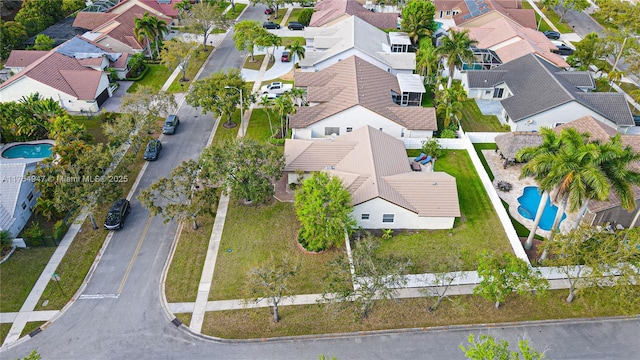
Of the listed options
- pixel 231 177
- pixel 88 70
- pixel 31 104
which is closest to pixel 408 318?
pixel 231 177

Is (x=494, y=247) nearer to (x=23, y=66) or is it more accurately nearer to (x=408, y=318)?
(x=408, y=318)

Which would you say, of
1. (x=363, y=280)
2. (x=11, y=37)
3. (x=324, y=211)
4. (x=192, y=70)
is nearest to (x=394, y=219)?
(x=324, y=211)

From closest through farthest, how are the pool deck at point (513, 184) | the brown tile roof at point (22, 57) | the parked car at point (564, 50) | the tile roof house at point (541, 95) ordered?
1. the pool deck at point (513, 184)
2. the tile roof house at point (541, 95)
3. the brown tile roof at point (22, 57)
4. the parked car at point (564, 50)

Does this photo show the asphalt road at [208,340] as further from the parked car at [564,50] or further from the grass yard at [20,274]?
the parked car at [564,50]

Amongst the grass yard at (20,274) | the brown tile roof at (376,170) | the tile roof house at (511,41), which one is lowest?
the grass yard at (20,274)

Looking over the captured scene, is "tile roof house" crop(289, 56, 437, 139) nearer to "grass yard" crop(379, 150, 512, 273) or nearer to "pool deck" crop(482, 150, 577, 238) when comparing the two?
"pool deck" crop(482, 150, 577, 238)

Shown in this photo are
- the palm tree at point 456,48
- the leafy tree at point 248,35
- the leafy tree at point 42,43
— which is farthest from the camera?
the leafy tree at point 248,35

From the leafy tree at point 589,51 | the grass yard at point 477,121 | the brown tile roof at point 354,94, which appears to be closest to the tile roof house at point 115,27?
the brown tile roof at point 354,94
